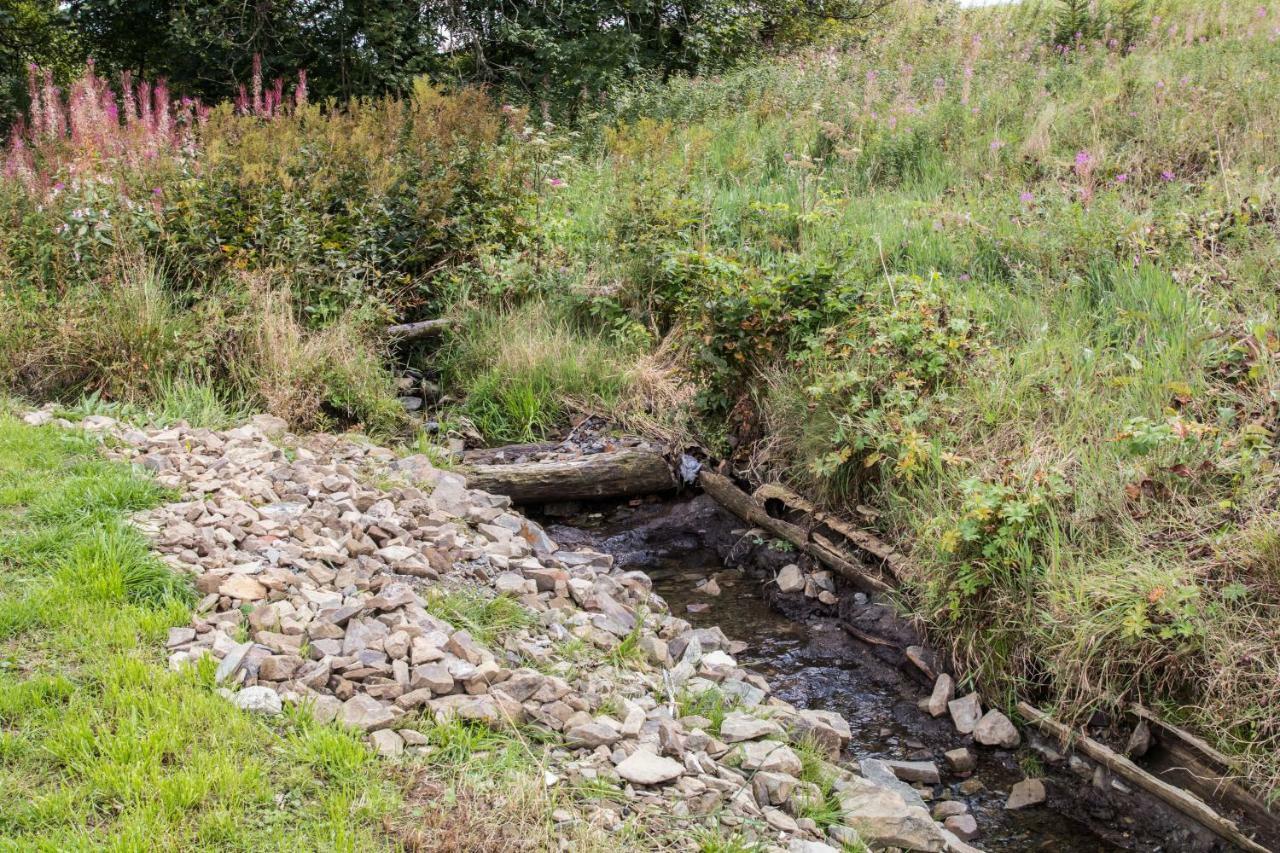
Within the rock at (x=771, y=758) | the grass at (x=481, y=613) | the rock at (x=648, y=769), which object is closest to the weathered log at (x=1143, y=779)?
the rock at (x=771, y=758)

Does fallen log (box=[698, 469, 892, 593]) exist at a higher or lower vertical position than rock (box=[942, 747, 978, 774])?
higher

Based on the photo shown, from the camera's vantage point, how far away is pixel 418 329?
25.7ft

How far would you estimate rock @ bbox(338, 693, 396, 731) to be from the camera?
3.15m

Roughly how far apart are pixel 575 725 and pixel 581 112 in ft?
37.6

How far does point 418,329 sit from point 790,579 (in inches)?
150

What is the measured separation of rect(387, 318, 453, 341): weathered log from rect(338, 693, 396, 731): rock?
15.7ft

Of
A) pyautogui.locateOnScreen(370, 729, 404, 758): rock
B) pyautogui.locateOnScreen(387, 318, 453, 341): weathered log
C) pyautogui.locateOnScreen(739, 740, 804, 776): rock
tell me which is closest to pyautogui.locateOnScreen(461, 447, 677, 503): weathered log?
pyautogui.locateOnScreen(387, 318, 453, 341): weathered log

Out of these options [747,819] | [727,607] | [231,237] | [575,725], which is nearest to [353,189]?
[231,237]

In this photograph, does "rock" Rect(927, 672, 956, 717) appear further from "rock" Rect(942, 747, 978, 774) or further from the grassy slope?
"rock" Rect(942, 747, 978, 774)

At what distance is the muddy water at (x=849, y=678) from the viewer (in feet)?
12.5

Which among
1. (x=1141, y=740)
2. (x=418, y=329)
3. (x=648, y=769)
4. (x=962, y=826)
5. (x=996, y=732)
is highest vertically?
(x=418, y=329)

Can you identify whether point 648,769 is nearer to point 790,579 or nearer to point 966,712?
point 966,712

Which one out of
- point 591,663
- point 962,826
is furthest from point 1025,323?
point 591,663

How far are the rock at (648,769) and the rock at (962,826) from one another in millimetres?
1251
